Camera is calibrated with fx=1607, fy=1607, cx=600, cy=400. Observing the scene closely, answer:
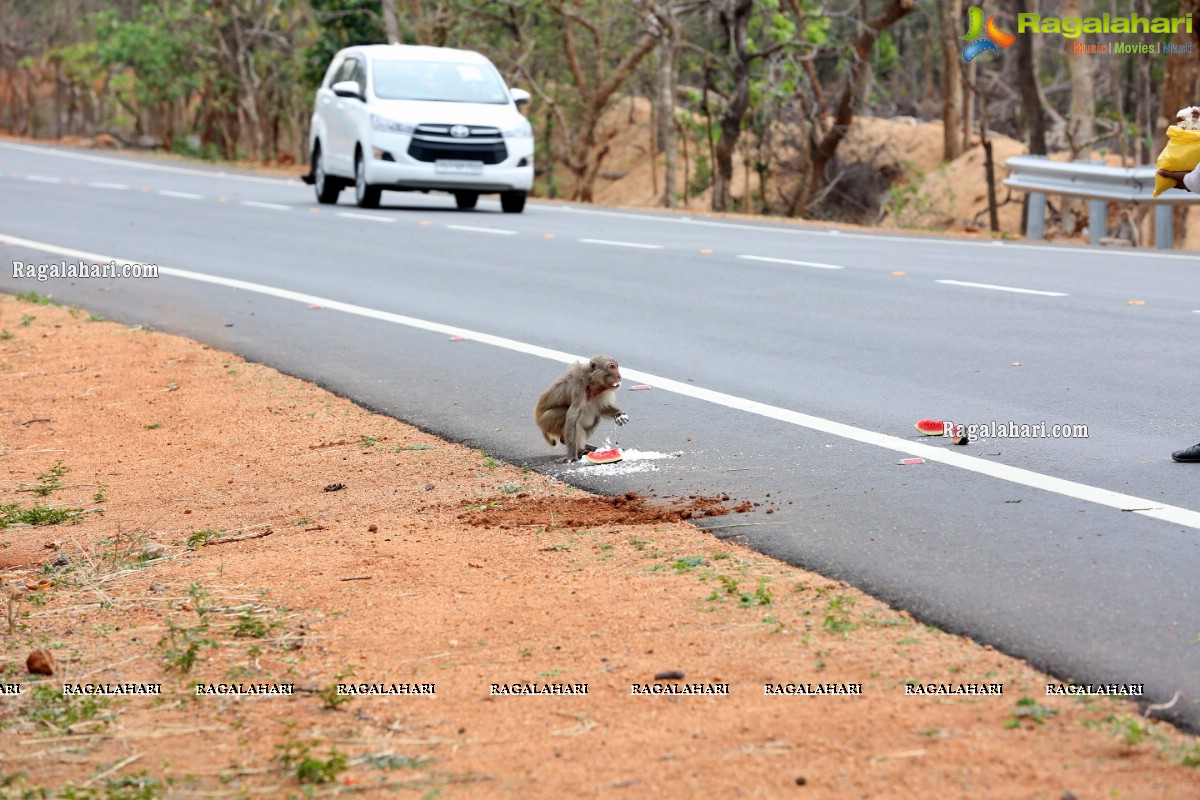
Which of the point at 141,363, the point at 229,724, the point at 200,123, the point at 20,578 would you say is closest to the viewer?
the point at 229,724

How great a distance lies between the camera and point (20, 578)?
6.23 metres

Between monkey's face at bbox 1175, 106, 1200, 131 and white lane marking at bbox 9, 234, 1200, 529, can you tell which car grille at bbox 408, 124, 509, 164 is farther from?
monkey's face at bbox 1175, 106, 1200, 131

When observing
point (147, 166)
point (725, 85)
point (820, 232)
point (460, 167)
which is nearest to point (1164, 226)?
point (820, 232)

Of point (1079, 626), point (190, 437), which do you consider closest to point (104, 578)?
point (190, 437)

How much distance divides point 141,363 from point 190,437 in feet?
7.72

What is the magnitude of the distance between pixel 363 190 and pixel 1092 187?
995cm

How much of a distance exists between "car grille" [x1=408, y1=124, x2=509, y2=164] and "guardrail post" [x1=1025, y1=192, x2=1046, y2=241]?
733 centimetres

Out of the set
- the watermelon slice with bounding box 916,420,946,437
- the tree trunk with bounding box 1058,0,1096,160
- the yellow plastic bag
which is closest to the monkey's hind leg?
the watermelon slice with bounding box 916,420,946,437

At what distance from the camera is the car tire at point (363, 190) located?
2272 cm

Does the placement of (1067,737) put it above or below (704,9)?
below

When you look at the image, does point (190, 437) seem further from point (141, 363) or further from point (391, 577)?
point (391, 577)

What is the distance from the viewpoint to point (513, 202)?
22891 mm

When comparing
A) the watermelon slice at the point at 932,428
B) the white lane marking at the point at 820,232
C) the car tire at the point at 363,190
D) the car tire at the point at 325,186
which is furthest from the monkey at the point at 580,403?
the car tire at the point at 325,186

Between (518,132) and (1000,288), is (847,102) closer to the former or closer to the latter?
(518,132)
